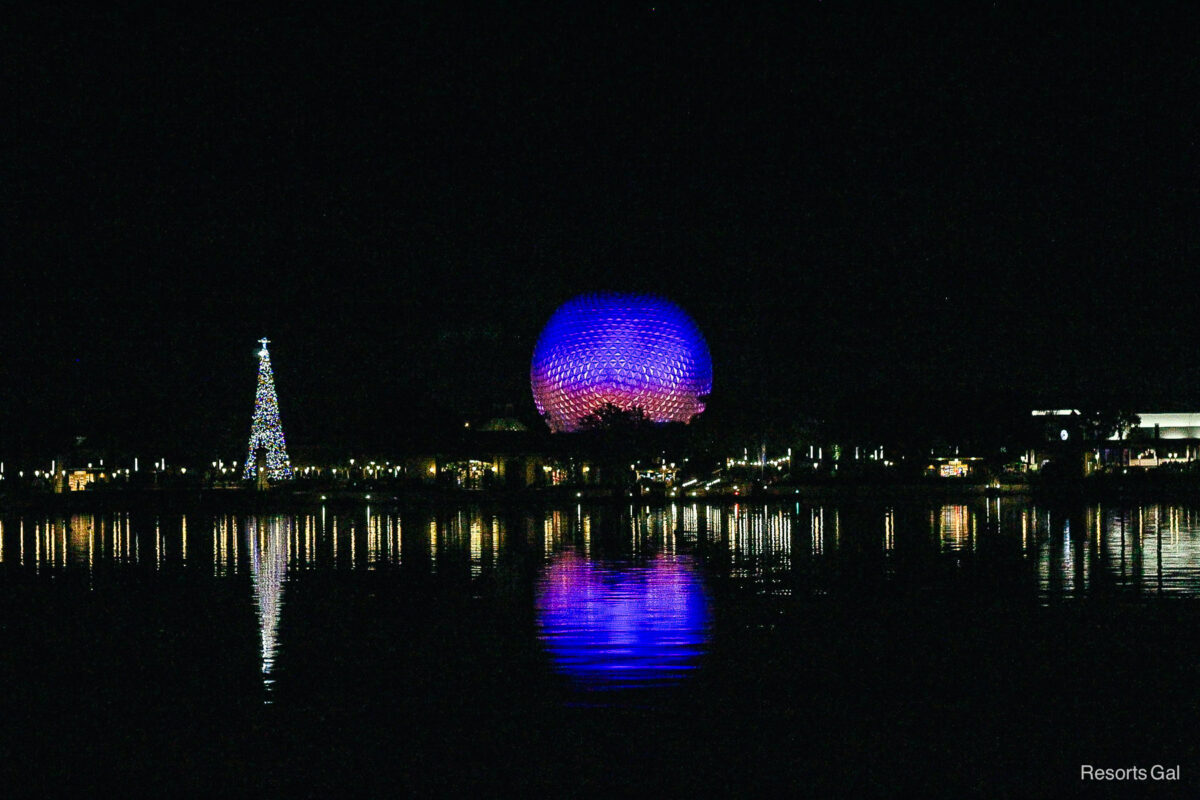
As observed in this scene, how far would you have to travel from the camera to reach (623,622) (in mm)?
12047

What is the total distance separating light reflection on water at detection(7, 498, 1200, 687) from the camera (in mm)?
12219

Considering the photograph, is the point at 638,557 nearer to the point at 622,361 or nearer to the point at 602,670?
the point at 602,670

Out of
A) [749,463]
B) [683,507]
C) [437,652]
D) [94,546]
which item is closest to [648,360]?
[749,463]

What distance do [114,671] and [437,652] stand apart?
231cm

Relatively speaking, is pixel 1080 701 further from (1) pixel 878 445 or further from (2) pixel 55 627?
(1) pixel 878 445

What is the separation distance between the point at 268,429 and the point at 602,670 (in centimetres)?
4423

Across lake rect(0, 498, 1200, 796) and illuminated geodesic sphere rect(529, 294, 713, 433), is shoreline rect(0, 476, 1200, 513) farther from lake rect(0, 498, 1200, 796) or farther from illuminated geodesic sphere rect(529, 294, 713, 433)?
illuminated geodesic sphere rect(529, 294, 713, 433)

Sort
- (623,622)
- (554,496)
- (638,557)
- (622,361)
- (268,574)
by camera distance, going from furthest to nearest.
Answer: (622,361) → (554,496) → (638,557) → (268,574) → (623,622)

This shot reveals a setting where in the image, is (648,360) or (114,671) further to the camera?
(648,360)

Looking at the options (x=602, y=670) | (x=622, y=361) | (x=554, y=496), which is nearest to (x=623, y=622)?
(x=602, y=670)

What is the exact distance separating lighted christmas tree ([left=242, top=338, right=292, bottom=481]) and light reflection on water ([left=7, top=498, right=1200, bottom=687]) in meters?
19.9

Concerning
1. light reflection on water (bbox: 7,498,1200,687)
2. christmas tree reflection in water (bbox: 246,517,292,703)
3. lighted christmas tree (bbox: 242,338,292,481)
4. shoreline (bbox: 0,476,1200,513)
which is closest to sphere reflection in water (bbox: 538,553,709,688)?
light reflection on water (bbox: 7,498,1200,687)

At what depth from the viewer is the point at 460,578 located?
1611 centimetres

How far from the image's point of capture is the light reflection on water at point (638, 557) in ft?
40.1
